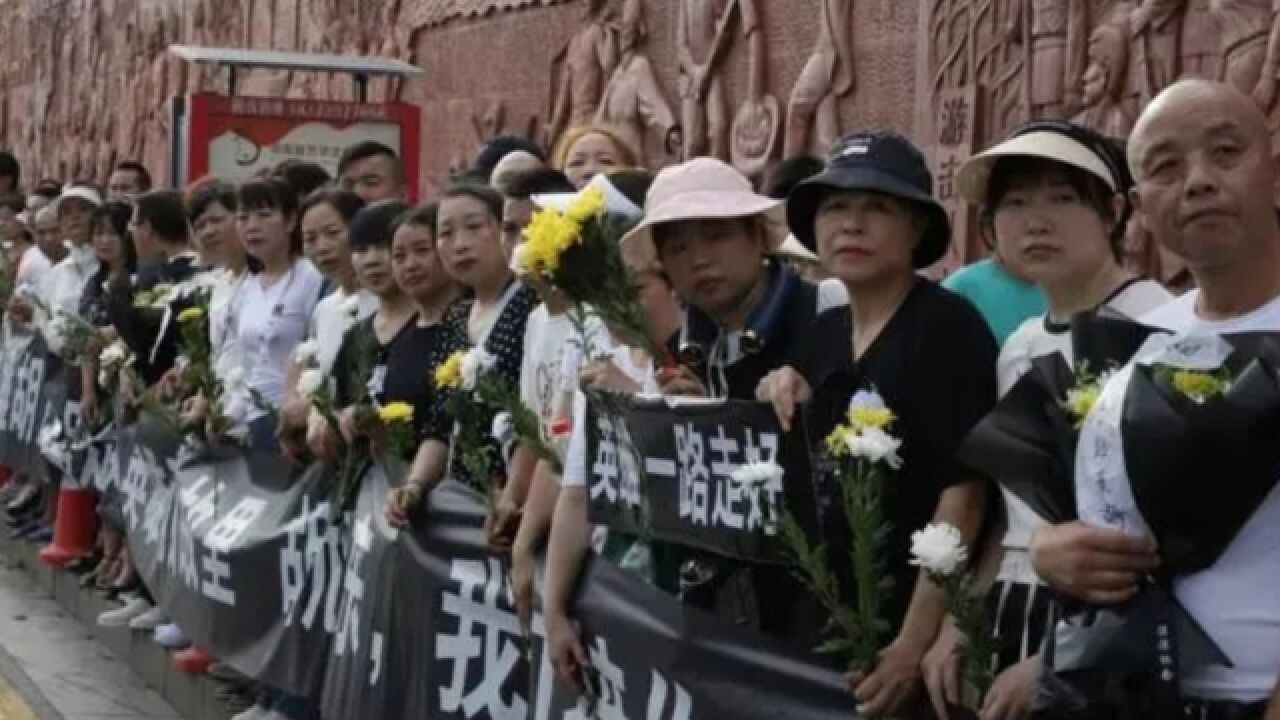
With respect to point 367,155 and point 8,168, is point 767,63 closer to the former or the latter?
point 367,155

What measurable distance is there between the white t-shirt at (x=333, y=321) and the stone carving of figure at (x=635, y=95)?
14.4 feet

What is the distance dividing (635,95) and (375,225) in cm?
536

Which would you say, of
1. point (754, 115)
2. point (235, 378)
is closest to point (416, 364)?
point (235, 378)

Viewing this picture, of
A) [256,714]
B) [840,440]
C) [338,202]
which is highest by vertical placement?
[338,202]

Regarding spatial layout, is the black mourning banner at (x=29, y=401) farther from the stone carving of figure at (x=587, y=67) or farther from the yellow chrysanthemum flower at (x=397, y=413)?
the yellow chrysanthemum flower at (x=397, y=413)

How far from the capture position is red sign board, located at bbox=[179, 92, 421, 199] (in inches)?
511

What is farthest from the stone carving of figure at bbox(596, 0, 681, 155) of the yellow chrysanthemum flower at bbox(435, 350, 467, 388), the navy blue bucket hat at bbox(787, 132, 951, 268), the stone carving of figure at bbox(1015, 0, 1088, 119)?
the navy blue bucket hat at bbox(787, 132, 951, 268)

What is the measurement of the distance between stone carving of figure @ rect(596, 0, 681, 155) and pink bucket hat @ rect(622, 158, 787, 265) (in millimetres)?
6980

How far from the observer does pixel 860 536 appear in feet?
12.5

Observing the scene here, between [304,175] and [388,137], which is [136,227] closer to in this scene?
[304,175]

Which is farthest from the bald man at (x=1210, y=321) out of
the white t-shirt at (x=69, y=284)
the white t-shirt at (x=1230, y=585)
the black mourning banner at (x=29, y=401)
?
the white t-shirt at (x=69, y=284)

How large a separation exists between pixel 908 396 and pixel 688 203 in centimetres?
88

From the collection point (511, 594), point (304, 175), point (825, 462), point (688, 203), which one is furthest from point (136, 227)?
point (825, 462)

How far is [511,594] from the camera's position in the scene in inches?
223
